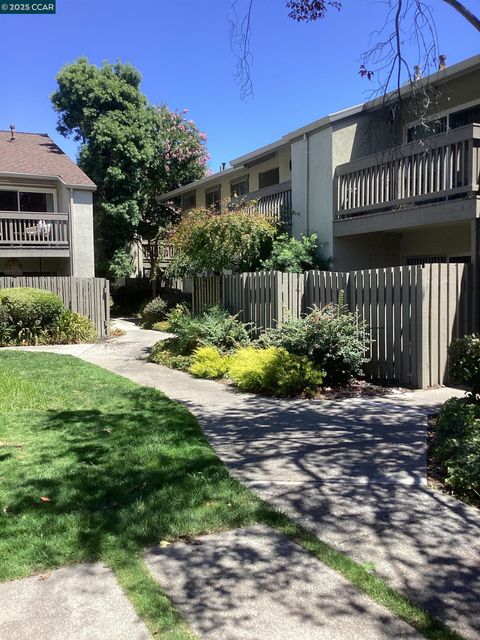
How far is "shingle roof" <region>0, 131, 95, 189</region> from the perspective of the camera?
801 inches

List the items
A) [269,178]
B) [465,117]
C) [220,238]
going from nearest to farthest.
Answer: [465,117] < [220,238] < [269,178]

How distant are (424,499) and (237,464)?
1723 millimetres

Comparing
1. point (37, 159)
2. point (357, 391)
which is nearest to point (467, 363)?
point (357, 391)

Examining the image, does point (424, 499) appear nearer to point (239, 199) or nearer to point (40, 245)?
point (239, 199)

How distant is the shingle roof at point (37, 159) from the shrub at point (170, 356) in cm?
994

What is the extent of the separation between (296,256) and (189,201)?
1432 cm

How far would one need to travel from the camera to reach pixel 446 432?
18.6 feet

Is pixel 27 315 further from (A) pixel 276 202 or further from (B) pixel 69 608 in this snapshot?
(B) pixel 69 608

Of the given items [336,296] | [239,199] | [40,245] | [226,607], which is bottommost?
[226,607]

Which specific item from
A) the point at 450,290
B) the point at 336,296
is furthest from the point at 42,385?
the point at 450,290

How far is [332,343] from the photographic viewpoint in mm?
8812

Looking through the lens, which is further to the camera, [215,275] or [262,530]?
[215,275]

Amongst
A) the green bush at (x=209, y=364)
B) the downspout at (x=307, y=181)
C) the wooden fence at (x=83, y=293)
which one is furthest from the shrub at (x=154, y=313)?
the green bush at (x=209, y=364)

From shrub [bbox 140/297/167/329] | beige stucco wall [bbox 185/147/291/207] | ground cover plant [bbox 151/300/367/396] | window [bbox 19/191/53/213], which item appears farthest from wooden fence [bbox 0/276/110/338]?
ground cover plant [bbox 151/300/367/396]
